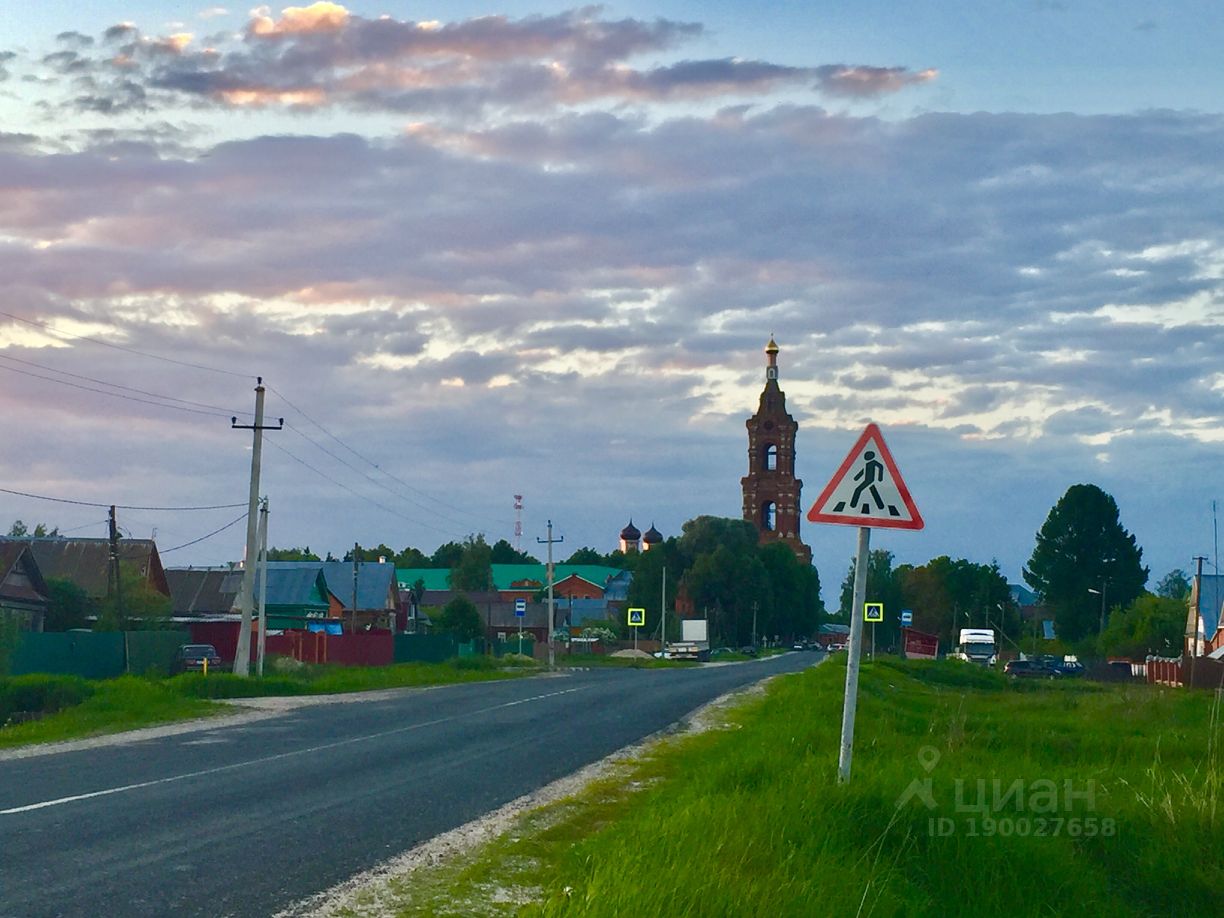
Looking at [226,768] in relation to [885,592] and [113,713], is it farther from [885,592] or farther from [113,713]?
[885,592]

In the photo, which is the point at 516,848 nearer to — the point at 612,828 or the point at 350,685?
the point at 612,828

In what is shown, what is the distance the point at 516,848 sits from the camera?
436 inches

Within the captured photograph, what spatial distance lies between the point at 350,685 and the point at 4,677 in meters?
11.0

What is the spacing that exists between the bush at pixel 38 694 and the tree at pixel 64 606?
32439 millimetres

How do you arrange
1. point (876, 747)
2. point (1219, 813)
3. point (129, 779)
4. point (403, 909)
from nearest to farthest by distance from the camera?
point (403, 909), point (1219, 813), point (129, 779), point (876, 747)

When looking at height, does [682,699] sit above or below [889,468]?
below

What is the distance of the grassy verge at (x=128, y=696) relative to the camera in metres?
23.7

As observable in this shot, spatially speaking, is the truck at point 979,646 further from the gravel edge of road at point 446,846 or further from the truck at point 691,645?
A: the gravel edge of road at point 446,846

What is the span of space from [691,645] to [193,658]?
45.5 metres

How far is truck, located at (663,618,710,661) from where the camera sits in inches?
3629

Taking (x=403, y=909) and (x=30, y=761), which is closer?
(x=403, y=909)

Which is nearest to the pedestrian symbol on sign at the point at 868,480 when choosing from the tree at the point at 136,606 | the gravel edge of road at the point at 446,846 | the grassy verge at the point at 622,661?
the gravel edge of road at the point at 446,846

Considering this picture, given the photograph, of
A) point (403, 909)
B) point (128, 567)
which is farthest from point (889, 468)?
point (128, 567)

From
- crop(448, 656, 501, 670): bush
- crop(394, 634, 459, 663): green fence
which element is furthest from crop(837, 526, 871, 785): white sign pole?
crop(394, 634, 459, 663): green fence
